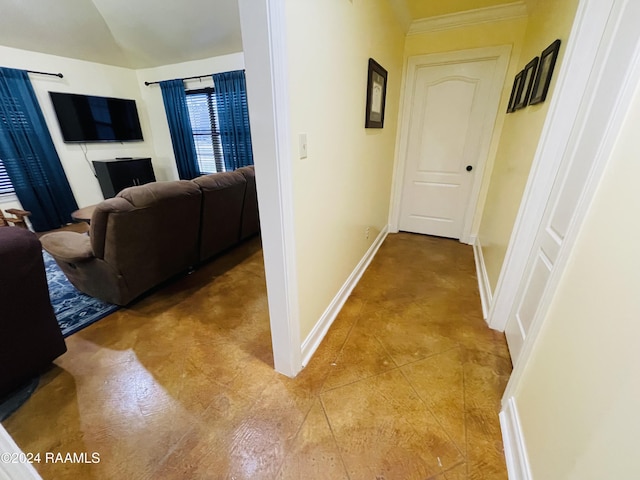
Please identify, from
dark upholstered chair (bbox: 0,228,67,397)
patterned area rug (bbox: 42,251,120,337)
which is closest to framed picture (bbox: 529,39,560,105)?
dark upholstered chair (bbox: 0,228,67,397)

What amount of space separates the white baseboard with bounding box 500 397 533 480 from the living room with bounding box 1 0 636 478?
111 mm

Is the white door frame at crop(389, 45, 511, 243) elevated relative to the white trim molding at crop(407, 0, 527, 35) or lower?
lower

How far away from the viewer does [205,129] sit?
4797mm

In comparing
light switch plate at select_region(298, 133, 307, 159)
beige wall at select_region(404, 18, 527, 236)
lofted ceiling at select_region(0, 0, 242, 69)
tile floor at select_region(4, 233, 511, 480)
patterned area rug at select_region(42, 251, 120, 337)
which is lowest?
tile floor at select_region(4, 233, 511, 480)

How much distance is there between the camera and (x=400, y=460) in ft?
3.59

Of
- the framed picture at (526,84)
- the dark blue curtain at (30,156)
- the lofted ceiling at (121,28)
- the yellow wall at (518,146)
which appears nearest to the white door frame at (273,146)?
the yellow wall at (518,146)

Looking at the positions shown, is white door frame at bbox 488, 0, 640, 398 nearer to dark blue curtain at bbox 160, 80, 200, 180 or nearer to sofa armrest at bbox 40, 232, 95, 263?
sofa armrest at bbox 40, 232, 95, 263

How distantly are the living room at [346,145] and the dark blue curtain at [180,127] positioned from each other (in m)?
1.88

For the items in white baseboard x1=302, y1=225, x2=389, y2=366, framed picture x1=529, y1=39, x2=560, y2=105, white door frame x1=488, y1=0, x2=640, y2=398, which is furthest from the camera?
white baseboard x1=302, y1=225, x2=389, y2=366

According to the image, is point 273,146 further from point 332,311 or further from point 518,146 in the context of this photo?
point 518,146

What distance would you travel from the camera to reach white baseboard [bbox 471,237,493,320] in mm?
1985

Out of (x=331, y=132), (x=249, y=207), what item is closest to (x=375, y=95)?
(x=331, y=132)

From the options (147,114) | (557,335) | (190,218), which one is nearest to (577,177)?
(557,335)

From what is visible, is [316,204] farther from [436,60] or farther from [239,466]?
[436,60]
